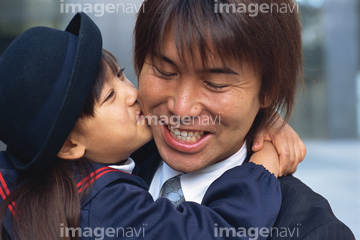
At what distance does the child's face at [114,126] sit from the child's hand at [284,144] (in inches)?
20.5

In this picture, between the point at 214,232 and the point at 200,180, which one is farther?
the point at 200,180

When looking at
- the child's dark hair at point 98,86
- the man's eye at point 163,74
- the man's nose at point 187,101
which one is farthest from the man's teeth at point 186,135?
the child's dark hair at point 98,86

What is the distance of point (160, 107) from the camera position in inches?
70.4

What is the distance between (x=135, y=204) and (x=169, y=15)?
745 mm

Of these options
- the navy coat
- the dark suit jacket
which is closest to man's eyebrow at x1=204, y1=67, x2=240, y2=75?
the navy coat

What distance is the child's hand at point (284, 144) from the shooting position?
6.26 feet

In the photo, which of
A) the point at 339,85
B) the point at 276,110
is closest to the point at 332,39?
the point at 339,85

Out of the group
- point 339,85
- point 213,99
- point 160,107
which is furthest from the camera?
point 339,85

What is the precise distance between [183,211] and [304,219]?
0.46 meters

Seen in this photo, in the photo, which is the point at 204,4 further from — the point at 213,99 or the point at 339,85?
the point at 339,85

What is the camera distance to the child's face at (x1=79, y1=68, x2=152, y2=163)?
1.85 metres

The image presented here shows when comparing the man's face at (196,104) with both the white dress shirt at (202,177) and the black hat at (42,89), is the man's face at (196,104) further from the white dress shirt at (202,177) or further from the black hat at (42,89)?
the black hat at (42,89)

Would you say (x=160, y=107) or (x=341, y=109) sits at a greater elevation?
(x=160, y=107)

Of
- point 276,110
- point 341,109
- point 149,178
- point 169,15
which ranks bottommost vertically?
point 341,109
